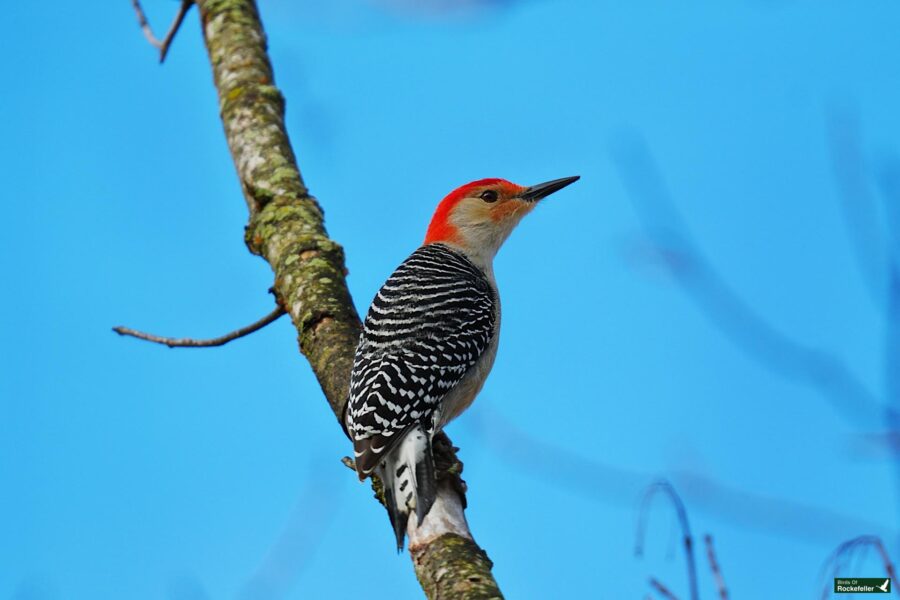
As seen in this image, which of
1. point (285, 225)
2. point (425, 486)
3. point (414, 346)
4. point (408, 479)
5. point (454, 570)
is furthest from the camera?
point (285, 225)

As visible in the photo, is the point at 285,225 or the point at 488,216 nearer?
the point at 285,225

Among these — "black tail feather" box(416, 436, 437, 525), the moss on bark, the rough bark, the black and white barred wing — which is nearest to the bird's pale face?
the black and white barred wing

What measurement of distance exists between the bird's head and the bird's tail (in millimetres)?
2370

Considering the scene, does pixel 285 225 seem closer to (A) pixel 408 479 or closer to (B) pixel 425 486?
(A) pixel 408 479

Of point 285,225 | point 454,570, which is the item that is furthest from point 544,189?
point 454,570

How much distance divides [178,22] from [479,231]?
9.10 feet

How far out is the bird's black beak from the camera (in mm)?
7785

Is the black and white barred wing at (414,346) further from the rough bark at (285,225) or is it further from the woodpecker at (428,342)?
the rough bark at (285,225)

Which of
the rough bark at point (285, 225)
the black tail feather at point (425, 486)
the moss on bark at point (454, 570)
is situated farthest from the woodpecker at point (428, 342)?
the moss on bark at point (454, 570)

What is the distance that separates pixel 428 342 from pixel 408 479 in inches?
50.4

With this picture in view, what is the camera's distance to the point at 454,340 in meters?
6.05

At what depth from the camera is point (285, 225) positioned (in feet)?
21.2

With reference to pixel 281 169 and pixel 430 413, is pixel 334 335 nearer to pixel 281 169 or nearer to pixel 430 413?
pixel 430 413

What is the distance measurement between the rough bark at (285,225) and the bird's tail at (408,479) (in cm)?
8
